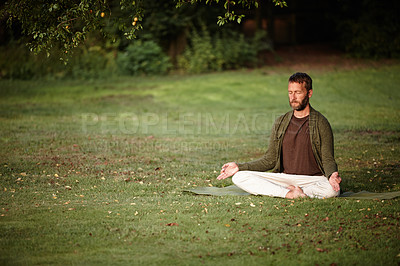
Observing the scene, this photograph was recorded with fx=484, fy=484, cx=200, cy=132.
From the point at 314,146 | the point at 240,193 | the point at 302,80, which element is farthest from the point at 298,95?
the point at 240,193

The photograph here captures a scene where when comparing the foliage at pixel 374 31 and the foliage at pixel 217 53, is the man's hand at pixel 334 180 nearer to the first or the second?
the foliage at pixel 217 53

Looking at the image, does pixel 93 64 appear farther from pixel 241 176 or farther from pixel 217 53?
pixel 241 176

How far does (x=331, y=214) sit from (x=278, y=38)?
37.2m

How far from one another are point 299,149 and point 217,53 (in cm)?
2217

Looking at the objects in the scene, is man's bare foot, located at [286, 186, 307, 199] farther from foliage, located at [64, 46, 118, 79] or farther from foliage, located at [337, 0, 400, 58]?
foliage, located at [337, 0, 400, 58]

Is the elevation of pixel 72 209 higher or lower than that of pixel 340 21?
lower

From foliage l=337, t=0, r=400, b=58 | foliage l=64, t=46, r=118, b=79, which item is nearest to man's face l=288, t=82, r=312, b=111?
foliage l=64, t=46, r=118, b=79

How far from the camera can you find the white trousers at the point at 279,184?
21.3 feet

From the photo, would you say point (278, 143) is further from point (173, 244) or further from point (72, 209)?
point (72, 209)

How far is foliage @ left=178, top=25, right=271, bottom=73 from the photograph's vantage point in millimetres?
28206

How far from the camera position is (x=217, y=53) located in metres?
28.2

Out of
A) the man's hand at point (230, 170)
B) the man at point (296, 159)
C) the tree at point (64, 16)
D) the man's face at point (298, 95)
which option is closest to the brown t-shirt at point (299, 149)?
the man at point (296, 159)

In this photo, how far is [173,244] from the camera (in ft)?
16.4

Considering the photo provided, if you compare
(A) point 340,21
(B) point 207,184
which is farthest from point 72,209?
(A) point 340,21
